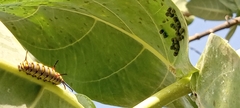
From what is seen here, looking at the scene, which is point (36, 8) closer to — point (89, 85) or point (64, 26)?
point (64, 26)

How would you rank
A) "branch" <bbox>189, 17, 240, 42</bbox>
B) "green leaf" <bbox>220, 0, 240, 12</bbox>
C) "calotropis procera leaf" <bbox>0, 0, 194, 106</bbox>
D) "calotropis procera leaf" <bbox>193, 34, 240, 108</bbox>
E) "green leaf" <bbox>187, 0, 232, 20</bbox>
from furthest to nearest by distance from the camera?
1. "green leaf" <bbox>187, 0, 232, 20</bbox>
2. "green leaf" <bbox>220, 0, 240, 12</bbox>
3. "branch" <bbox>189, 17, 240, 42</bbox>
4. "calotropis procera leaf" <bbox>0, 0, 194, 106</bbox>
5. "calotropis procera leaf" <bbox>193, 34, 240, 108</bbox>

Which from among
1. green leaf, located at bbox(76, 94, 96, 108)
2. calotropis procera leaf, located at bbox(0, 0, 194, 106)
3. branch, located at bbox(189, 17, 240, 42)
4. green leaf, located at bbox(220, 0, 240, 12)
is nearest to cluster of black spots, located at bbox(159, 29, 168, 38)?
calotropis procera leaf, located at bbox(0, 0, 194, 106)

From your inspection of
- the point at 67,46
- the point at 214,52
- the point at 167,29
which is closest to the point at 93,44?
the point at 67,46

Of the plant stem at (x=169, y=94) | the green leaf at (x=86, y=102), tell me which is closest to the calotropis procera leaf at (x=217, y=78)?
the plant stem at (x=169, y=94)

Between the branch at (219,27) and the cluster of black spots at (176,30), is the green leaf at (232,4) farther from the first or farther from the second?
the cluster of black spots at (176,30)

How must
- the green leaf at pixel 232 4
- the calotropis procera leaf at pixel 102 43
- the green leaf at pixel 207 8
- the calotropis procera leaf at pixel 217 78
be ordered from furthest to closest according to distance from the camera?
1. the green leaf at pixel 207 8
2. the green leaf at pixel 232 4
3. the calotropis procera leaf at pixel 102 43
4. the calotropis procera leaf at pixel 217 78

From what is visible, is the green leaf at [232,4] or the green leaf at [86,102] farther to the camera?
the green leaf at [232,4]

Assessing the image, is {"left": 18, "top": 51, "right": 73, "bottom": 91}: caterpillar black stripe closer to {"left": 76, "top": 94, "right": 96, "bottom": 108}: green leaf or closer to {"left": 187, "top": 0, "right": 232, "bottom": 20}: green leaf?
{"left": 76, "top": 94, "right": 96, "bottom": 108}: green leaf
